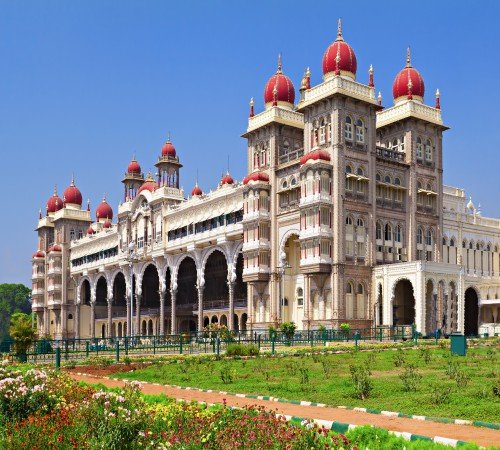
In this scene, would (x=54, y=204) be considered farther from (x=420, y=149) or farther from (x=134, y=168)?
(x=420, y=149)

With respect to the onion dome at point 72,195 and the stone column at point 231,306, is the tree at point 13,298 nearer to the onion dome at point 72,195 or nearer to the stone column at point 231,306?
the onion dome at point 72,195

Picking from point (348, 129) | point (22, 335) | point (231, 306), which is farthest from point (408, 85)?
point (22, 335)

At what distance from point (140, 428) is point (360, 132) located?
47.8 meters

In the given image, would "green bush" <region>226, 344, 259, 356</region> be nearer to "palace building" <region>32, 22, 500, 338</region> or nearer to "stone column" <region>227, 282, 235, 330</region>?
"palace building" <region>32, 22, 500, 338</region>

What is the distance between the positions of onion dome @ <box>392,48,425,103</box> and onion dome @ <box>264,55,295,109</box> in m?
9.47

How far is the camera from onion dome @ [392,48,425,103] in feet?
197

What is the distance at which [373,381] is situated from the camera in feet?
66.2

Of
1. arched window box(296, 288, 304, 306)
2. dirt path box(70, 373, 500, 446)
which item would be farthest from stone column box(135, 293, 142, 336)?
dirt path box(70, 373, 500, 446)

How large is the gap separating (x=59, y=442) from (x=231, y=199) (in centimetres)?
5574

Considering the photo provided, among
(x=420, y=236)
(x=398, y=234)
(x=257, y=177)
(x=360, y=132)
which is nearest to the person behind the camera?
(x=360, y=132)

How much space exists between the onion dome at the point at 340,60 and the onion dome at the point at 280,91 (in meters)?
7.09

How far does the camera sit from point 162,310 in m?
75.2

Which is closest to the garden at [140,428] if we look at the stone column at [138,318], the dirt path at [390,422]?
the dirt path at [390,422]

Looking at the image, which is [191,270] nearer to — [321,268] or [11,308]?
[321,268]
